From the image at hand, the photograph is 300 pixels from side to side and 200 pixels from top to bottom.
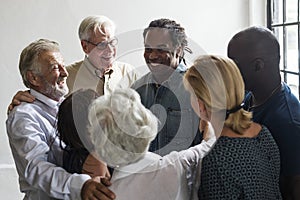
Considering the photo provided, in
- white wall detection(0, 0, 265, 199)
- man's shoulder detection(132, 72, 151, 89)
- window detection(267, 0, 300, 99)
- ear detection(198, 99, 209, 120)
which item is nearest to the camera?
ear detection(198, 99, 209, 120)

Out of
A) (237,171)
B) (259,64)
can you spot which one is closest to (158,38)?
(259,64)

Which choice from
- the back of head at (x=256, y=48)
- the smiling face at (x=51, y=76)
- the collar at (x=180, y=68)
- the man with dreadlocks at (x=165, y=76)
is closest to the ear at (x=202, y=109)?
the back of head at (x=256, y=48)

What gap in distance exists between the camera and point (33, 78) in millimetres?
1670

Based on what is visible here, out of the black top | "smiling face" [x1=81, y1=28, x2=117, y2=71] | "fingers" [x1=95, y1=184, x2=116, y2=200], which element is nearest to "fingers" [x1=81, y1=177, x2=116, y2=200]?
"fingers" [x1=95, y1=184, x2=116, y2=200]

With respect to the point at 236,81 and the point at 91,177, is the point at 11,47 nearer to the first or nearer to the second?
the point at 91,177

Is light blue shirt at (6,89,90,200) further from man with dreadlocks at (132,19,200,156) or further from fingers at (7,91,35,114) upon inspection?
man with dreadlocks at (132,19,200,156)

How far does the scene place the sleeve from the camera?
1386mm

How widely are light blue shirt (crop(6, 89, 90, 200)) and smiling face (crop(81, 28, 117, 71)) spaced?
726mm

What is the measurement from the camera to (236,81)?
1.25 metres

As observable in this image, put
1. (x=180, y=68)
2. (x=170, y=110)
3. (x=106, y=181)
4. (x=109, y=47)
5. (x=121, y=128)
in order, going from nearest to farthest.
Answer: (x=121, y=128)
(x=106, y=181)
(x=170, y=110)
(x=180, y=68)
(x=109, y=47)

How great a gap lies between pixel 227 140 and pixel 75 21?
234 cm

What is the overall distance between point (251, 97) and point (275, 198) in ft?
1.25

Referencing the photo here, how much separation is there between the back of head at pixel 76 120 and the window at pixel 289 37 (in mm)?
1803

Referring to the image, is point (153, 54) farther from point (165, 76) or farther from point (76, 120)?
point (76, 120)
